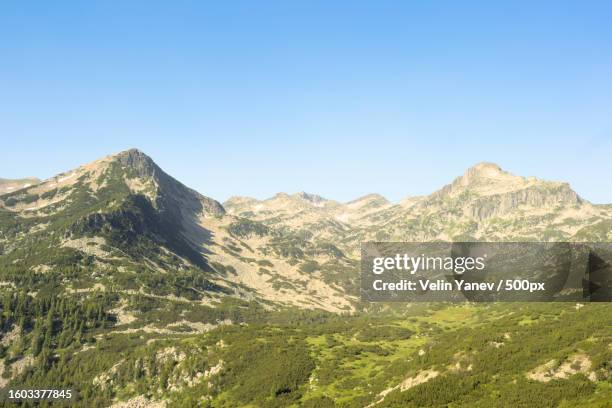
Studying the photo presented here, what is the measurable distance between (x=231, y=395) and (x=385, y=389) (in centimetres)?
4113

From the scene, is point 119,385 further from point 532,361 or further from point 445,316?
point 532,361

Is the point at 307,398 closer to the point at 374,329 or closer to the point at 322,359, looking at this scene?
the point at 322,359

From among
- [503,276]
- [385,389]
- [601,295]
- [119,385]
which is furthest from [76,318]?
[601,295]

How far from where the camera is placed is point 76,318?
7628 inches

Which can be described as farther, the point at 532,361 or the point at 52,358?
the point at 52,358

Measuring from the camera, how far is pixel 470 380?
63.1 m

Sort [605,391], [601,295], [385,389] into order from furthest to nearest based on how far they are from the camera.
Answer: [601,295], [385,389], [605,391]

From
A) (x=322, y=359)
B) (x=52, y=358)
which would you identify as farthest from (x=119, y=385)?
(x=322, y=359)

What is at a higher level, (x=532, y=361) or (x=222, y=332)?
(x=532, y=361)

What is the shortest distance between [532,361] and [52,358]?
162m

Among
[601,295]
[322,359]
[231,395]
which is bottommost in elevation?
[231,395]

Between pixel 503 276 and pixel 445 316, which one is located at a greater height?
pixel 503 276

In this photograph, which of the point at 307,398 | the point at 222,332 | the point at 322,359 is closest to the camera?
the point at 307,398

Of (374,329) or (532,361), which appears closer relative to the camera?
(532,361)
